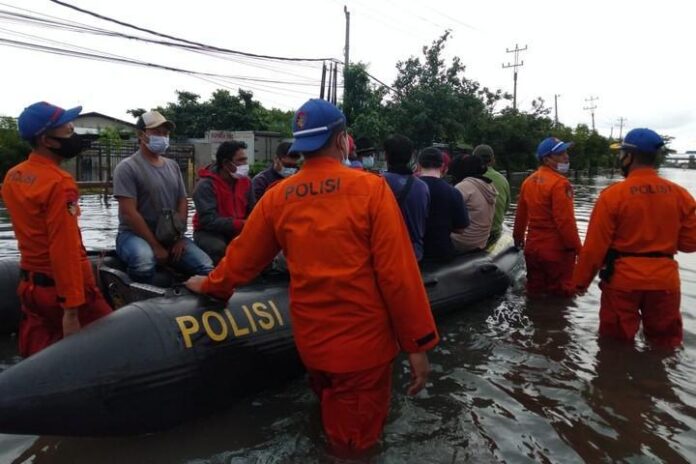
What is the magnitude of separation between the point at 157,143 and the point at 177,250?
919 mm

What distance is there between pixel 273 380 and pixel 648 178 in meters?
3.22

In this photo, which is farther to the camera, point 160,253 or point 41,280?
point 160,253

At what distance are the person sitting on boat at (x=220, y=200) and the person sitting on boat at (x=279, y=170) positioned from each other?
19.4 inches

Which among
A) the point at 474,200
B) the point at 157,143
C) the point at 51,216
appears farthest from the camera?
the point at 474,200

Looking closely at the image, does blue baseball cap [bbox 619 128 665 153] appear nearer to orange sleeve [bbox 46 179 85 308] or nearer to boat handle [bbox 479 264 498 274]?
boat handle [bbox 479 264 498 274]

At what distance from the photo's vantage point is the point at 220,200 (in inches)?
207

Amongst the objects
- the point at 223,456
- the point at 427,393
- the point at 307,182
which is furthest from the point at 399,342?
the point at 427,393

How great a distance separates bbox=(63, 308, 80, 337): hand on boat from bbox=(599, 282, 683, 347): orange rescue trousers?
12.9ft

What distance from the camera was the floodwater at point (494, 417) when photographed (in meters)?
3.30

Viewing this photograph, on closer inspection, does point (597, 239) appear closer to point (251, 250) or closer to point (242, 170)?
point (251, 250)

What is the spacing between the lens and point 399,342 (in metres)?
2.70

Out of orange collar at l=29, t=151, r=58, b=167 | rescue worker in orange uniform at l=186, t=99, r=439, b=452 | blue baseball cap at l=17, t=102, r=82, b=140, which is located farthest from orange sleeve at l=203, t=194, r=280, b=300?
blue baseball cap at l=17, t=102, r=82, b=140

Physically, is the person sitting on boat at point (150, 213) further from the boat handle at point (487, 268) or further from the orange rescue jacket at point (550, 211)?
the orange rescue jacket at point (550, 211)

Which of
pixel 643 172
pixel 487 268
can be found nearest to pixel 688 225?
pixel 643 172
